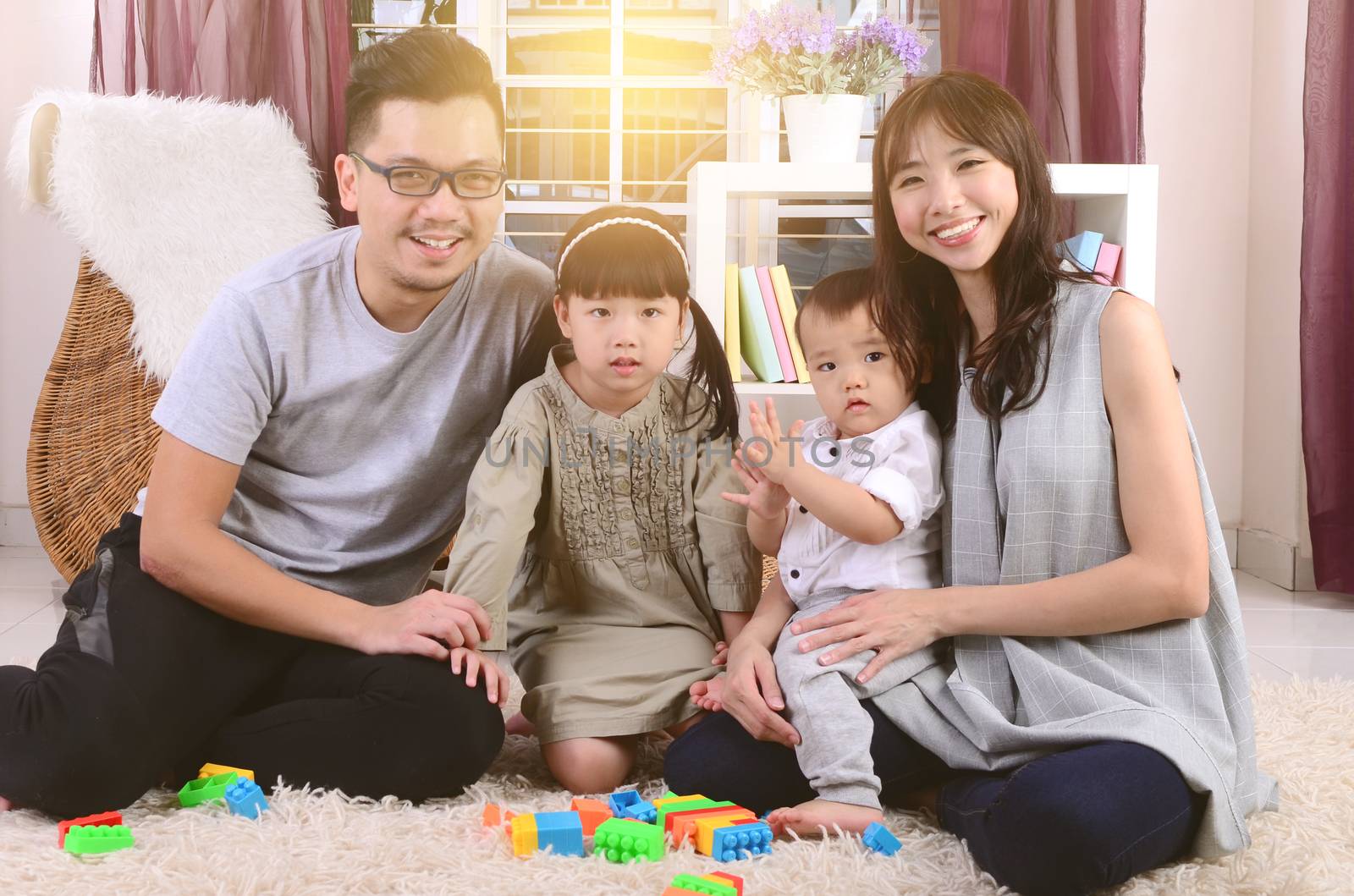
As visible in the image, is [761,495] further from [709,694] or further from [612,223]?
[612,223]

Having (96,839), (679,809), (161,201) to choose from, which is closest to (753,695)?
(679,809)

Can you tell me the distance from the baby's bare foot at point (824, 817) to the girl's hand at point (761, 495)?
1.04 feet

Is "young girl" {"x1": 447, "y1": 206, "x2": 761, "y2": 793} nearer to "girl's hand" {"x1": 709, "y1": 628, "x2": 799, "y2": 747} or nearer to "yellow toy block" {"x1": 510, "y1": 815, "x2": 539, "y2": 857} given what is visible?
"girl's hand" {"x1": 709, "y1": 628, "x2": 799, "y2": 747}

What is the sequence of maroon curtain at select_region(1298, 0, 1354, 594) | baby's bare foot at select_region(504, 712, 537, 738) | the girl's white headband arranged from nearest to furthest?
the girl's white headband → baby's bare foot at select_region(504, 712, 537, 738) → maroon curtain at select_region(1298, 0, 1354, 594)

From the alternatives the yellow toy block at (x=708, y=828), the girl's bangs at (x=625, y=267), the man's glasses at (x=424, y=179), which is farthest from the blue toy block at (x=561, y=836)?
the man's glasses at (x=424, y=179)

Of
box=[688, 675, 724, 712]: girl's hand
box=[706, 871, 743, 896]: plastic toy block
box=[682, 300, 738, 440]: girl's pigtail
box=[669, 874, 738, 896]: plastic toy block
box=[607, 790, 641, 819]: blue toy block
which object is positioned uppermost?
box=[682, 300, 738, 440]: girl's pigtail

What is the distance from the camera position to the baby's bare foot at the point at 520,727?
4.99ft

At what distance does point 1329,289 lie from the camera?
2.40 meters

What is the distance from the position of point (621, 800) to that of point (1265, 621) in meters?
1.62

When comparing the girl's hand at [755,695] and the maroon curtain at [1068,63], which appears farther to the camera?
the maroon curtain at [1068,63]

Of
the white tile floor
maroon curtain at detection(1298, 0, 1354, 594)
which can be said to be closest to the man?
the white tile floor

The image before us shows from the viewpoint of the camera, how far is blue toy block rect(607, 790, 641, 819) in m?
1.19

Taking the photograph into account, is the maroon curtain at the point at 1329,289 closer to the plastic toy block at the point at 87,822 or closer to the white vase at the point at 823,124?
the white vase at the point at 823,124

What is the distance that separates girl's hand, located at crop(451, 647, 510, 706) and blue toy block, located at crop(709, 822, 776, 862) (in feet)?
1.03
